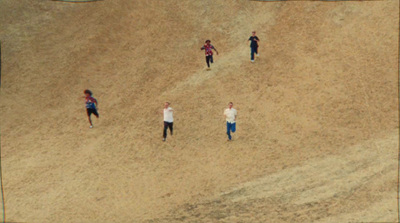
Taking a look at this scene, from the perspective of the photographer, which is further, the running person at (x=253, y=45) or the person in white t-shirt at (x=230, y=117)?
the running person at (x=253, y=45)

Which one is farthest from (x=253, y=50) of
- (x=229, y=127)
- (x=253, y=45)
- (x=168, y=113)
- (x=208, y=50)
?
(x=168, y=113)

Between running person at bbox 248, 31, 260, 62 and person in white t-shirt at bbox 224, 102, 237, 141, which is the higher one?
running person at bbox 248, 31, 260, 62

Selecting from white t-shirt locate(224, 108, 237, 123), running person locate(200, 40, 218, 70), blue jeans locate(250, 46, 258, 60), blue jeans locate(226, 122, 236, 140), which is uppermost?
blue jeans locate(250, 46, 258, 60)

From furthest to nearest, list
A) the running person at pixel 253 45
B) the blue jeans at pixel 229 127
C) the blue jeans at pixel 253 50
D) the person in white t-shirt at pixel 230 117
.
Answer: the blue jeans at pixel 253 50
the running person at pixel 253 45
the blue jeans at pixel 229 127
the person in white t-shirt at pixel 230 117

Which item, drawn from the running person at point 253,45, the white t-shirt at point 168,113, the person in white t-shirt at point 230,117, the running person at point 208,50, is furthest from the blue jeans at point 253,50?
the white t-shirt at point 168,113

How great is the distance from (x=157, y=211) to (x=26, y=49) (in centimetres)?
1650

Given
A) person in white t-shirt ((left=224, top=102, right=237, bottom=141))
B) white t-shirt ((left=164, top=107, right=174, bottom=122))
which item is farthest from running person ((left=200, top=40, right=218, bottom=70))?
person in white t-shirt ((left=224, top=102, right=237, bottom=141))

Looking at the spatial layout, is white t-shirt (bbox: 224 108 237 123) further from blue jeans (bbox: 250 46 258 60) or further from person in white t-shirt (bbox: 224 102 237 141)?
blue jeans (bbox: 250 46 258 60)

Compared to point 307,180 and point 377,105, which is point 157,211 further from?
point 377,105

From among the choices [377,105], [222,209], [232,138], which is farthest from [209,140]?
[377,105]

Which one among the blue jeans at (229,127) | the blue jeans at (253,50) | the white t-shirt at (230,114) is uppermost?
the blue jeans at (253,50)

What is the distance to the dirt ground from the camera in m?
12.5

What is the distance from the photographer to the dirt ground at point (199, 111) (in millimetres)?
12469

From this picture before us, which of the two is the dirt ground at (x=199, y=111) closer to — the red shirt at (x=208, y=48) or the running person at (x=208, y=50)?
the running person at (x=208, y=50)
